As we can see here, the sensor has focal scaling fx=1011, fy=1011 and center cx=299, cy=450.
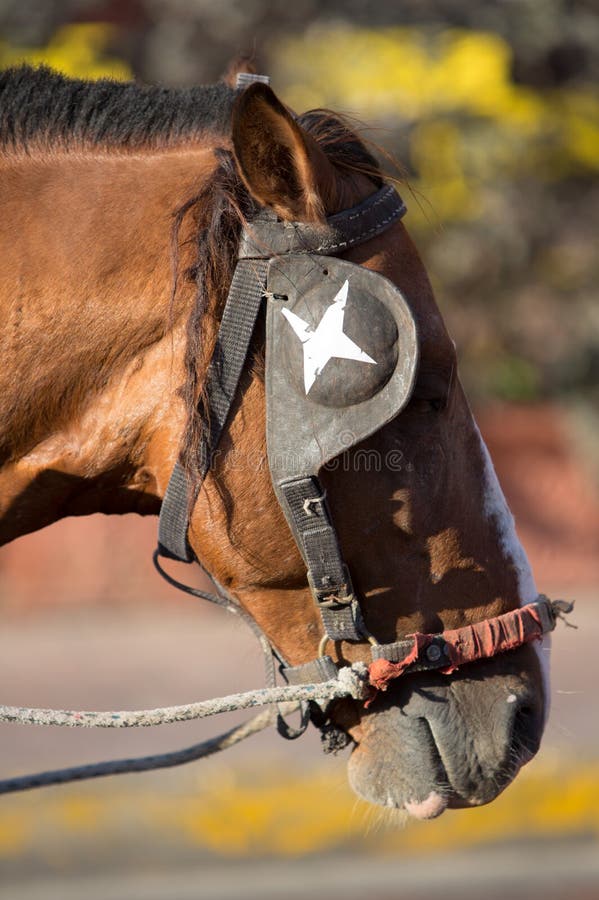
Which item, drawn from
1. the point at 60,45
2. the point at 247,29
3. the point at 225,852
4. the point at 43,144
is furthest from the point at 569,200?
the point at 43,144

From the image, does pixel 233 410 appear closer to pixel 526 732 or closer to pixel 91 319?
pixel 91 319

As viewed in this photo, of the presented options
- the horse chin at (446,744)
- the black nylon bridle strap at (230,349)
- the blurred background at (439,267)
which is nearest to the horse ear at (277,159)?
the black nylon bridle strap at (230,349)

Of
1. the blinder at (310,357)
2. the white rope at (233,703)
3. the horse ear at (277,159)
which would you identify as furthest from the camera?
the white rope at (233,703)

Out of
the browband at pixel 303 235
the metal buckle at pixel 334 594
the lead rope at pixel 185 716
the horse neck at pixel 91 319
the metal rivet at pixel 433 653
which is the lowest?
the lead rope at pixel 185 716

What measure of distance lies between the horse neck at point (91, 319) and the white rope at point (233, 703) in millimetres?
412

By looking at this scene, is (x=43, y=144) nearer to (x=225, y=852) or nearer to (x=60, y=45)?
(x=225, y=852)

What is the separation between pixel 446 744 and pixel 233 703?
0.40 metres

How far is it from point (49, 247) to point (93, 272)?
0.09 m

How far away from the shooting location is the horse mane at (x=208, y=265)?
1733 mm

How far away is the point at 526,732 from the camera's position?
194 centimetres

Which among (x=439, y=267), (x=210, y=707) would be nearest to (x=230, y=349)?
(x=210, y=707)

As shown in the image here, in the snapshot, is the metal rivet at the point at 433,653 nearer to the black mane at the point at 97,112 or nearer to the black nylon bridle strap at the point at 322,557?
the black nylon bridle strap at the point at 322,557

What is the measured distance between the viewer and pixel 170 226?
5.85ft

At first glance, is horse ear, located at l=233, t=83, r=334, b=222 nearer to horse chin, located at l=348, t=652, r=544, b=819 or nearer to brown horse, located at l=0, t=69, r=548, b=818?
brown horse, located at l=0, t=69, r=548, b=818
